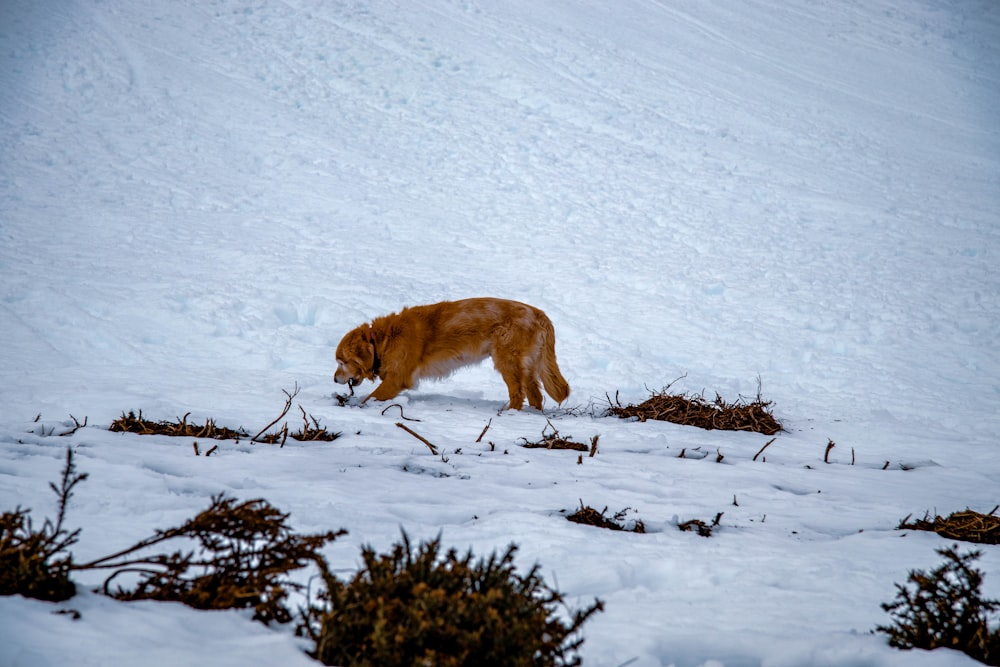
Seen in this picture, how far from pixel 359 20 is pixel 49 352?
17129mm

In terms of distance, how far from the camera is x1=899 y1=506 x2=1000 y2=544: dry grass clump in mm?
3281

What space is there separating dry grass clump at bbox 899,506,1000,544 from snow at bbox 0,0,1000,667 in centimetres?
14

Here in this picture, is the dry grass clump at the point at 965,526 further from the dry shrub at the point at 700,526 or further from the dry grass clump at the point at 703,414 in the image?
the dry grass clump at the point at 703,414

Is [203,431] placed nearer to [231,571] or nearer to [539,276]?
[231,571]

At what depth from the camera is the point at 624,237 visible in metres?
14.3

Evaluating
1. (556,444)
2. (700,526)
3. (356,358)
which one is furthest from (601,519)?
(356,358)

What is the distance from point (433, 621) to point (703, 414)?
208 inches

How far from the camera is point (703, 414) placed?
254 inches

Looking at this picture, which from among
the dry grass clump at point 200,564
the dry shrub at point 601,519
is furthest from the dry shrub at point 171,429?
the dry grass clump at point 200,564

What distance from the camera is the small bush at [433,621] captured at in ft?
5.09

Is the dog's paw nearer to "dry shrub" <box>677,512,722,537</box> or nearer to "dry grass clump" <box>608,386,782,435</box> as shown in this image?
"dry grass clump" <box>608,386,782,435</box>

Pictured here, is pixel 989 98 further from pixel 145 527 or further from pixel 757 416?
pixel 145 527

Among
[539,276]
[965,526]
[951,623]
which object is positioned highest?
[539,276]

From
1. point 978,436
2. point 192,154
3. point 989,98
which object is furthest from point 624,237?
point 989,98
